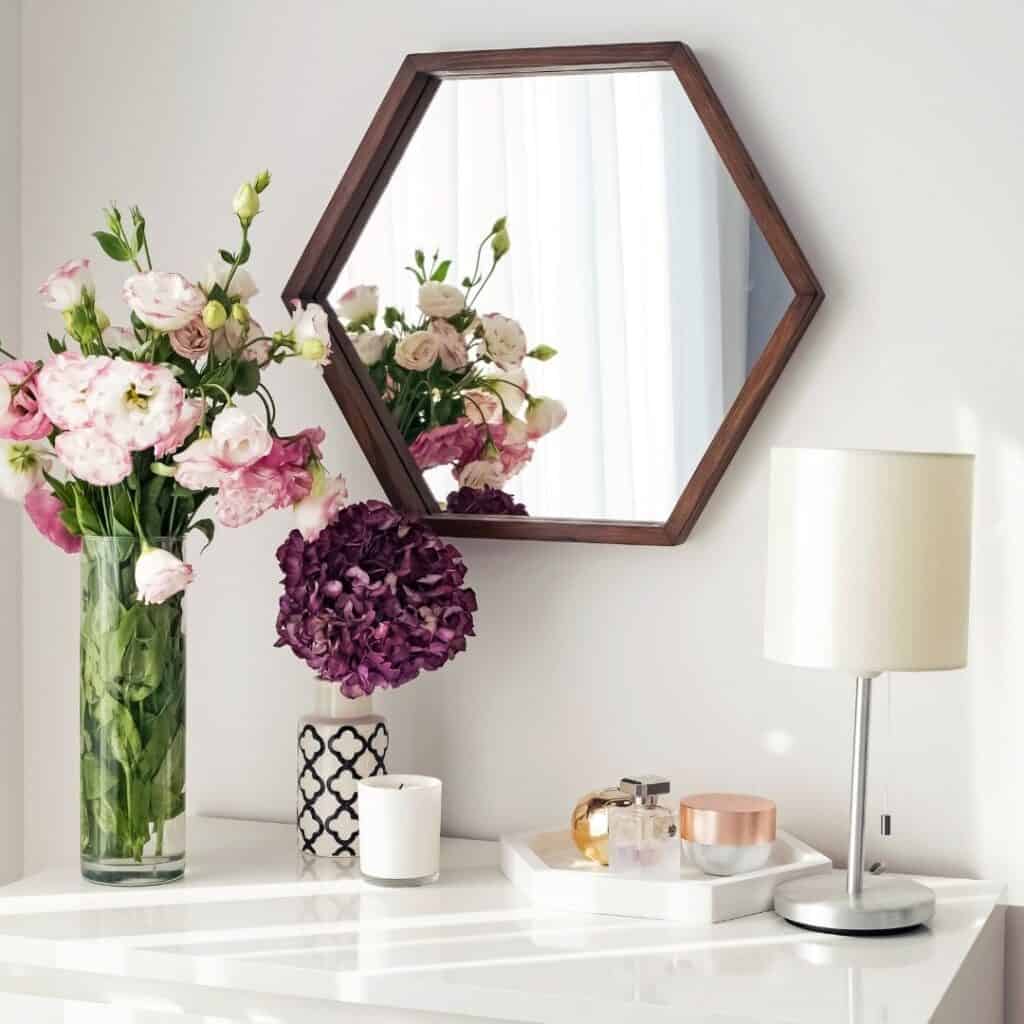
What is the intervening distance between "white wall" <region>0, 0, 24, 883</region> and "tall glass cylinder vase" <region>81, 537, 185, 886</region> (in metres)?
0.51

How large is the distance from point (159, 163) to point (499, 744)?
89 centimetres

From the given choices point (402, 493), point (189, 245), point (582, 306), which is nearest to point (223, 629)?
point (402, 493)

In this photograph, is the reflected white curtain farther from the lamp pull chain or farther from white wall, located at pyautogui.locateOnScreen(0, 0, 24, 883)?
white wall, located at pyautogui.locateOnScreen(0, 0, 24, 883)

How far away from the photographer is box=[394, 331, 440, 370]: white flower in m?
1.82

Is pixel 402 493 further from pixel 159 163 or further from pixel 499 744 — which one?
pixel 159 163

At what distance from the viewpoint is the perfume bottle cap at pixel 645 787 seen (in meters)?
1.55

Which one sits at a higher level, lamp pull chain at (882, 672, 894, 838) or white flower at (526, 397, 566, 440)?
white flower at (526, 397, 566, 440)

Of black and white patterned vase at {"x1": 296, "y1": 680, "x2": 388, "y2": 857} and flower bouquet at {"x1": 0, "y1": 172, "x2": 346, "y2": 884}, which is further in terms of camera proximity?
black and white patterned vase at {"x1": 296, "y1": 680, "x2": 388, "y2": 857}

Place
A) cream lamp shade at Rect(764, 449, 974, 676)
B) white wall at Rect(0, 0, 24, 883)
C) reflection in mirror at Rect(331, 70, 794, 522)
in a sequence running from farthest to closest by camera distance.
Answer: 1. white wall at Rect(0, 0, 24, 883)
2. reflection in mirror at Rect(331, 70, 794, 522)
3. cream lamp shade at Rect(764, 449, 974, 676)

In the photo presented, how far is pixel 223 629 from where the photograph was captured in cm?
199

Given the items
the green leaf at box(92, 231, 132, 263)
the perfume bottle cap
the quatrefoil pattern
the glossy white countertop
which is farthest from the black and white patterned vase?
the green leaf at box(92, 231, 132, 263)

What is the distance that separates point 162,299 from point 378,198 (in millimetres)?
421

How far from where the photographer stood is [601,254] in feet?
5.75

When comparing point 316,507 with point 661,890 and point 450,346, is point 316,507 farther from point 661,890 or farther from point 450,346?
point 661,890
